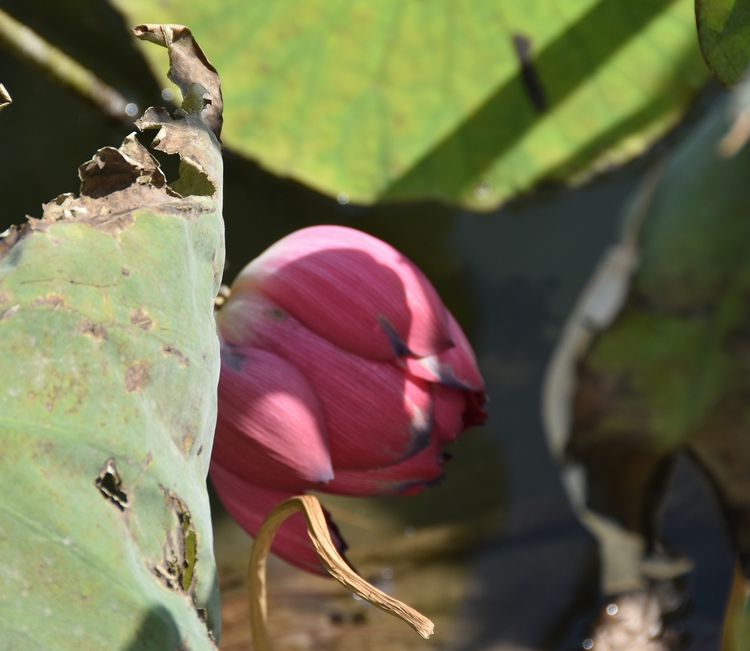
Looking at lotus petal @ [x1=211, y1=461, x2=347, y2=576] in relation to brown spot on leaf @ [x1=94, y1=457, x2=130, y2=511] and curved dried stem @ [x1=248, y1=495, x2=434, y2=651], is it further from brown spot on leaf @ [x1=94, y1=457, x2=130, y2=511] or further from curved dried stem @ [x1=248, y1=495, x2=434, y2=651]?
brown spot on leaf @ [x1=94, y1=457, x2=130, y2=511]

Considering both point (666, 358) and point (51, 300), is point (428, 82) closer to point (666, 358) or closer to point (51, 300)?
point (666, 358)

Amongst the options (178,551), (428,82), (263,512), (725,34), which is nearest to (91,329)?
(178,551)

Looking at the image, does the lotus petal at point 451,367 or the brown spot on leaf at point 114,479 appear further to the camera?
the lotus petal at point 451,367

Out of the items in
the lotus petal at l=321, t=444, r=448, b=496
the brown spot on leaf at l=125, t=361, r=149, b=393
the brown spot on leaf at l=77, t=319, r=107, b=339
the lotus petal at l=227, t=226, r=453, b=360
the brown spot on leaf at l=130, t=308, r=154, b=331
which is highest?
the brown spot on leaf at l=77, t=319, r=107, b=339

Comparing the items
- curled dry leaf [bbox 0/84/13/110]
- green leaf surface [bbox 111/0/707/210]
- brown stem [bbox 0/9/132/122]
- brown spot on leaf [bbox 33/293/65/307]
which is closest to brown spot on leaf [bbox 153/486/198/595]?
brown spot on leaf [bbox 33/293/65/307]

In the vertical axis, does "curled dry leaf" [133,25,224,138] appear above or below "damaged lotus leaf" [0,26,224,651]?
above

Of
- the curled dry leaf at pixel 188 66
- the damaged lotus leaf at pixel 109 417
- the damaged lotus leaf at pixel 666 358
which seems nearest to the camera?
the damaged lotus leaf at pixel 109 417

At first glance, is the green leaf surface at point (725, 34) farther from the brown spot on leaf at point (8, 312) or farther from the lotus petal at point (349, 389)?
the brown spot on leaf at point (8, 312)

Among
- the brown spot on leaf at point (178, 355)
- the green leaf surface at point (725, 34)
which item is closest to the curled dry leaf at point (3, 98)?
the brown spot on leaf at point (178, 355)
